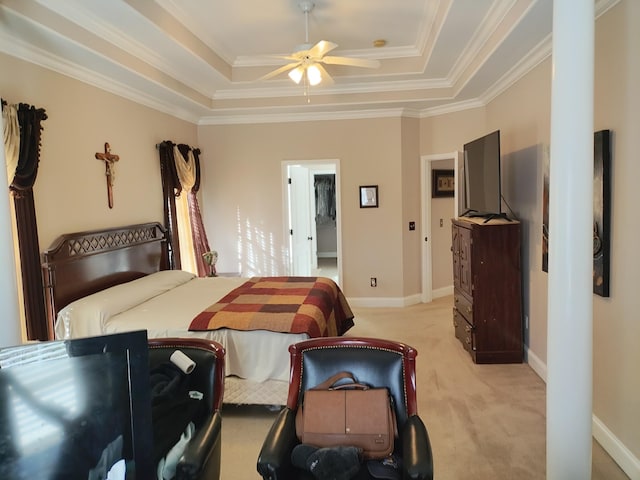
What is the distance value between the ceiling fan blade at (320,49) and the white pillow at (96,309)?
8.03 feet

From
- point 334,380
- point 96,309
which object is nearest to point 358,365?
point 334,380

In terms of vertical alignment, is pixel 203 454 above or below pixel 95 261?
below

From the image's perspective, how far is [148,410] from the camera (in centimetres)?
134

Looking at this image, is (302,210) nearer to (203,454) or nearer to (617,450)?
(617,450)

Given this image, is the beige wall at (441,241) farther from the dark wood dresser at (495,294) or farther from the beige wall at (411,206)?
the dark wood dresser at (495,294)

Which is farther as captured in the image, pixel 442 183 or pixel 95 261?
pixel 442 183

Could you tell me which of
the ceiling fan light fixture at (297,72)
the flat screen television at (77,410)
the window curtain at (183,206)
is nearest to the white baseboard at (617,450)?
the flat screen television at (77,410)

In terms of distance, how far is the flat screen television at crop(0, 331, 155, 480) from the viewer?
118 centimetres

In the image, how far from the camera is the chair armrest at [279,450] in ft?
5.36

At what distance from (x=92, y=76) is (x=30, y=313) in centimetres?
203

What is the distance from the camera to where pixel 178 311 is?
3.24 m

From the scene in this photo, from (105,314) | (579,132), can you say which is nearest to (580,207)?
(579,132)

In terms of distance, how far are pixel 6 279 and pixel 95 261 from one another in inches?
56.9

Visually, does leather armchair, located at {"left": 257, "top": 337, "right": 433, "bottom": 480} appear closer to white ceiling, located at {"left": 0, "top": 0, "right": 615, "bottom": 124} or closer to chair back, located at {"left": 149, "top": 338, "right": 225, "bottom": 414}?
chair back, located at {"left": 149, "top": 338, "right": 225, "bottom": 414}
